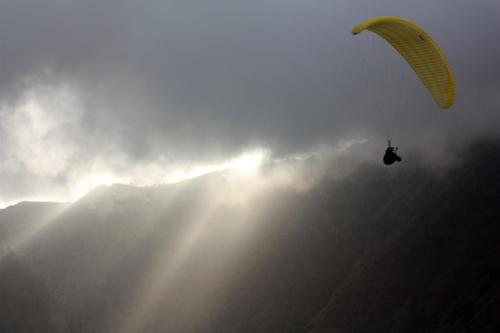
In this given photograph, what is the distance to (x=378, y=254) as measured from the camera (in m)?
126

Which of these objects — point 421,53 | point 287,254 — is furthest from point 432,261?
point 421,53

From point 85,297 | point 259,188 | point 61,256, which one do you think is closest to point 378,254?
point 259,188

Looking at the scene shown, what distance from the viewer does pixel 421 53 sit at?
1292 inches

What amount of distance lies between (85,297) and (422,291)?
3662 inches

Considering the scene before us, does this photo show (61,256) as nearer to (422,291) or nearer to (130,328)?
(130,328)

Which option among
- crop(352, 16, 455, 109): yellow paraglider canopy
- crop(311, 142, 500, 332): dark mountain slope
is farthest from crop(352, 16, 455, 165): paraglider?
crop(311, 142, 500, 332): dark mountain slope

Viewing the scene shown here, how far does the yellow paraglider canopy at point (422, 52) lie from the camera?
3128cm

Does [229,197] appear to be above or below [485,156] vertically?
above

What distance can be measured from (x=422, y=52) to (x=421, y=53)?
0.16 metres

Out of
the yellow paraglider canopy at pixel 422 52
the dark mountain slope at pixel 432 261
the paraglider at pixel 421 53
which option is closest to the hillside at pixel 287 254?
the dark mountain slope at pixel 432 261

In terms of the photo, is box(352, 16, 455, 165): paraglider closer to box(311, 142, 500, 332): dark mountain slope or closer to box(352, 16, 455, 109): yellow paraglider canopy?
box(352, 16, 455, 109): yellow paraglider canopy

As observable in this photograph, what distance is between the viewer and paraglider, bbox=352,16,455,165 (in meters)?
31.3

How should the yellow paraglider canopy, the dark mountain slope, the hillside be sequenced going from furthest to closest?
the hillside < the dark mountain slope < the yellow paraglider canopy

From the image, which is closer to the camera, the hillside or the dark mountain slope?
the dark mountain slope
